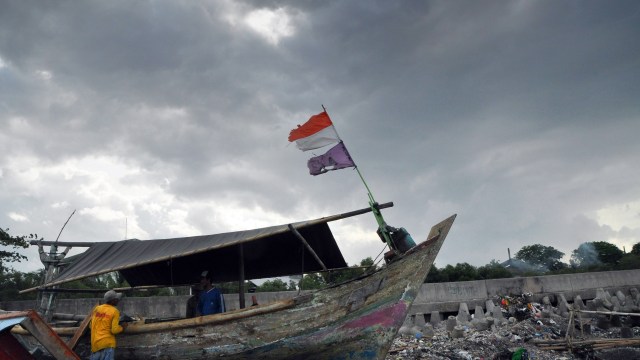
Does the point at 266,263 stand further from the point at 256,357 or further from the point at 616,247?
the point at 616,247

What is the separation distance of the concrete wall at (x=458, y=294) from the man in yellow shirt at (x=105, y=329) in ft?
21.4

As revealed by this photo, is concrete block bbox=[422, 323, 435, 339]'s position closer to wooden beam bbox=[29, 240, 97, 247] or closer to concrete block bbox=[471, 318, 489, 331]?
concrete block bbox=[471, 318, 489, 331]

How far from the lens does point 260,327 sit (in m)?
5.76

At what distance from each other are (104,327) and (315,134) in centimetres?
410

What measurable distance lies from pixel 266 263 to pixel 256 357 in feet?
8.85

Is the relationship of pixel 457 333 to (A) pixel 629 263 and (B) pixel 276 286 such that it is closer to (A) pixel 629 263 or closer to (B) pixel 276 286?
(B) pixel 276 286

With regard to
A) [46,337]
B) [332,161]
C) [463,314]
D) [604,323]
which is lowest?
[604,323]

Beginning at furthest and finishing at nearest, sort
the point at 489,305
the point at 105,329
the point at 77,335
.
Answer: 1. the point at 489,305
2. the point at 77,335
3. the point at 105,329

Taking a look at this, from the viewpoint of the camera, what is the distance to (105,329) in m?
5.70

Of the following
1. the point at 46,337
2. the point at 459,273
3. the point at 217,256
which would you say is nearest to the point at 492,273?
the point at 459,273

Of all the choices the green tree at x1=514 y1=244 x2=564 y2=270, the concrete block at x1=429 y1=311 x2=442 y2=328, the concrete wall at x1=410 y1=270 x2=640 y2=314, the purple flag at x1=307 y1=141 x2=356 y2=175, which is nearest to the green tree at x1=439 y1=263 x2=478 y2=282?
the concrete wall at x1=410 y1=270 x2=640 y2=314

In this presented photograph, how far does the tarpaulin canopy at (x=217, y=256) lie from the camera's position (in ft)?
20.5

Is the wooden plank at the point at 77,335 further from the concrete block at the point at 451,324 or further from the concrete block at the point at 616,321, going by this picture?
the concrete block at the point at 616,321

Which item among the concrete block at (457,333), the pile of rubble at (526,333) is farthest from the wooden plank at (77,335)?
the concrete block at (457,333)
